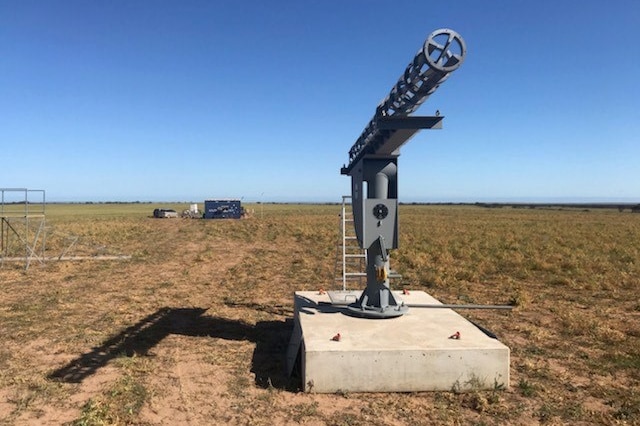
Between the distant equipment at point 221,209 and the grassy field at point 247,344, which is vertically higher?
the distant equipment at point 221,209

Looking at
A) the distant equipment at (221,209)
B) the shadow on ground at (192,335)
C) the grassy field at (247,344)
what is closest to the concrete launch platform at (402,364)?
the grassy field at (247,344)

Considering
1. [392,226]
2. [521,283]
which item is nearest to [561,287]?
[521,283]

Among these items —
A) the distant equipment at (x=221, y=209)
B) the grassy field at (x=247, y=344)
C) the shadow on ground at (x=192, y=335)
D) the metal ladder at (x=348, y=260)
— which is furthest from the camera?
the distant equipment at (x=221, y=209)

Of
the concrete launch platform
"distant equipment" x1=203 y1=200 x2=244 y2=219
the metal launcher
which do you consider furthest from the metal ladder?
"distant equipment" x1=203 y1=200 x2=244 y2=219

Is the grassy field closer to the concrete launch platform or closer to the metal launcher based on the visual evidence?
the concrete launch platform

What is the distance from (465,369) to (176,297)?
9167mm

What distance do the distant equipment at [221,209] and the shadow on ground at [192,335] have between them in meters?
48.9

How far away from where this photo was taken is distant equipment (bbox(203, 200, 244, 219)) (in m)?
59.8

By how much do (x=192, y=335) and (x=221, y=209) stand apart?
51.6 metres

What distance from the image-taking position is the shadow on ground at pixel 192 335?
279 inches

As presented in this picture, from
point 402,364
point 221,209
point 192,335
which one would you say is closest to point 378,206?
point 402,364

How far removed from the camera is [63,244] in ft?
90.7

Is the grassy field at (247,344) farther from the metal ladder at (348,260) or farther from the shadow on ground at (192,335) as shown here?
the metal ladder at (348,260)

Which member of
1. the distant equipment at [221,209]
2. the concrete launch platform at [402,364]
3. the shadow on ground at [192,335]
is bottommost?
the shadow on ground at [192,335]
